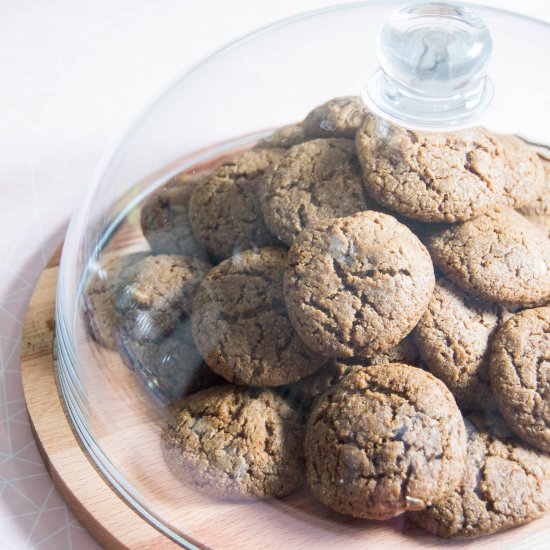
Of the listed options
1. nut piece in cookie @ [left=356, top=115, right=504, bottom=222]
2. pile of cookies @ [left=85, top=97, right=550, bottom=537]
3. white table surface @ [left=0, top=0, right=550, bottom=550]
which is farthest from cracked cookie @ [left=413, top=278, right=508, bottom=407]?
white table surface @ [left=0, top=0, right=550, bottom=550]

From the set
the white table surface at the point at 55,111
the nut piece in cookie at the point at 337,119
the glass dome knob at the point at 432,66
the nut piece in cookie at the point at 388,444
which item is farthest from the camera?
the white table surface at the point at 55,111

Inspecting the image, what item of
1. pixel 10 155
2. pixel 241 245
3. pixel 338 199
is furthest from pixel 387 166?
pixel 10 155

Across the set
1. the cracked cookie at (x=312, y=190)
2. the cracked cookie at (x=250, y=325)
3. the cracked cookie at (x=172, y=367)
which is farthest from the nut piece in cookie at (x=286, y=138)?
the cracked cookie at (x=172, y=367)

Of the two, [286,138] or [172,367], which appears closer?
[172,367]

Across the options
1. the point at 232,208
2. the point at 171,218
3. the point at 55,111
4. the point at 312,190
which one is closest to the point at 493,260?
the point at 312,190

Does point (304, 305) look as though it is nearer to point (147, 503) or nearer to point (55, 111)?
point (147, 503)

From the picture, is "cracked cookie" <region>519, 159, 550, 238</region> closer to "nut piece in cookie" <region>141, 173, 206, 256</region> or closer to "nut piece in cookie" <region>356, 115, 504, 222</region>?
"nut piece in cookie" <region>356, 115, 504, 222</region>

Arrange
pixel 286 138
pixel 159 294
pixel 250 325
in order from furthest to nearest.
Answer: pixel 286 138, pixel 159 294, pixel 250 325

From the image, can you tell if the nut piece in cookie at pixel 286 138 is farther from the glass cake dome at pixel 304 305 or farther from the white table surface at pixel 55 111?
the white table surface at pixel 55 111
